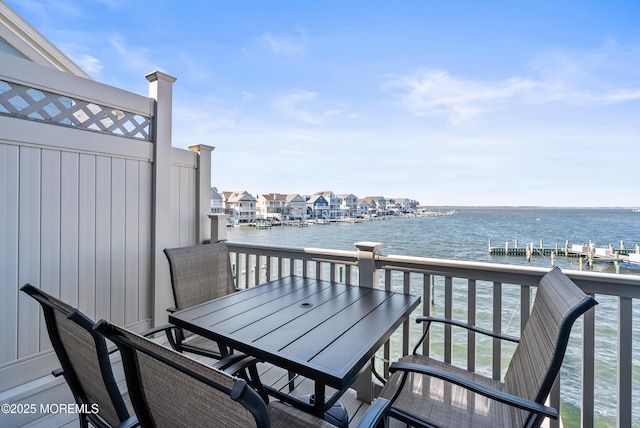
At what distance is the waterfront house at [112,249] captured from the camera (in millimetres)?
1920

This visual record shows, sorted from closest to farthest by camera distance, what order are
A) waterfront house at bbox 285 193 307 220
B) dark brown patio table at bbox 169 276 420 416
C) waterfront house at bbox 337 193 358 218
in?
dark brown patio table at bbox 169 276 420 416 → waterfront house at bbox 285 193 307 220 → waterfront house at bbox 337 193 358 218

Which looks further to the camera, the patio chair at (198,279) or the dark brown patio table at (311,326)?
the patio chair at (198,279)

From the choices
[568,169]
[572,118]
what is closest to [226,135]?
[572,118]

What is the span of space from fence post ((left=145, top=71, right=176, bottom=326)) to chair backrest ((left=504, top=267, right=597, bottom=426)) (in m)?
2.97

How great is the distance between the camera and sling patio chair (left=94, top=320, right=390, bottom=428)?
2.09 ft

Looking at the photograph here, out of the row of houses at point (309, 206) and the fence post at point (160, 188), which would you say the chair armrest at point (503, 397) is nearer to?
the fence post at point (160, 188)

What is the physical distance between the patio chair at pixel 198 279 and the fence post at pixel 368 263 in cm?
122

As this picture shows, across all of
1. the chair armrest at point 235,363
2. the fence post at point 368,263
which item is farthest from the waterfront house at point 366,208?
the chair armrest at point 235,363

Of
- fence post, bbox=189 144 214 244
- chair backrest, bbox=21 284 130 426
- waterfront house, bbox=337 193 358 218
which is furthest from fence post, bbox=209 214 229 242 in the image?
waterfront house, bbox=337 193 358 218

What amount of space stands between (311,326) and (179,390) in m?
0.89

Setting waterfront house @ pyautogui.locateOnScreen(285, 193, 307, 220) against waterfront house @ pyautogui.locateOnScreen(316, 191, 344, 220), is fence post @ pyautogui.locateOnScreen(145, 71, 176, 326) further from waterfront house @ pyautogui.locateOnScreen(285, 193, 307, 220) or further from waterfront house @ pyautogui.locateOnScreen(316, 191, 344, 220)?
waterfront house @ pyautogui.locateOnScreen(316, 191, 344, 220)

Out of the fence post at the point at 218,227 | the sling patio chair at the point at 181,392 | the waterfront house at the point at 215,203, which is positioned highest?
the waterfront house at the point at 215,203

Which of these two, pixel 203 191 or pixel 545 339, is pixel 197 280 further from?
pixel 545 339

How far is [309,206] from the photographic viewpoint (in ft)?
108
